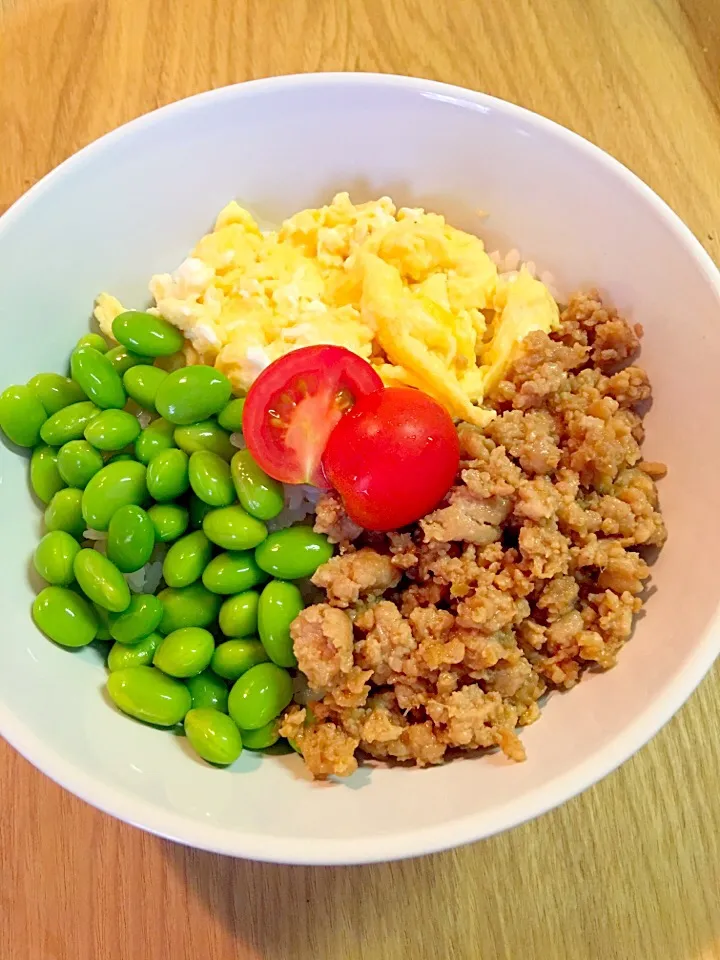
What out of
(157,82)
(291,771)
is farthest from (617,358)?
(157,82)

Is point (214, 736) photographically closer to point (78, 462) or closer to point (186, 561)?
point (186, 561)

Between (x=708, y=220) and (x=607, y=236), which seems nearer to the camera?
(x=607, y=236)

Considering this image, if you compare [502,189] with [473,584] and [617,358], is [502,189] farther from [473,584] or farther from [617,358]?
[473,584]

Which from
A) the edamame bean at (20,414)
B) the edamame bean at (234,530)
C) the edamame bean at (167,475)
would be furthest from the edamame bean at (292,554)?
the edamame bean at (20,414)

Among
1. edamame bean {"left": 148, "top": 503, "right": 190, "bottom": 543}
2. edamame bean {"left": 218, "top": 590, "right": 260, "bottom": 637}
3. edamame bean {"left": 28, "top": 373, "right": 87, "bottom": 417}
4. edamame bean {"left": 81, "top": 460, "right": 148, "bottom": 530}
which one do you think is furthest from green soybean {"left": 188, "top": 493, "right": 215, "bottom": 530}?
edamame bean {"left": 28, "top": 373, "right": 87, "bottom": 417}

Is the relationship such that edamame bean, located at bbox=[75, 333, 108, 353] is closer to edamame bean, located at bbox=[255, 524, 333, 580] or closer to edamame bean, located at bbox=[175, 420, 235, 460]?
edamame bean, located at bbox=[175, 420, 235, 460]
